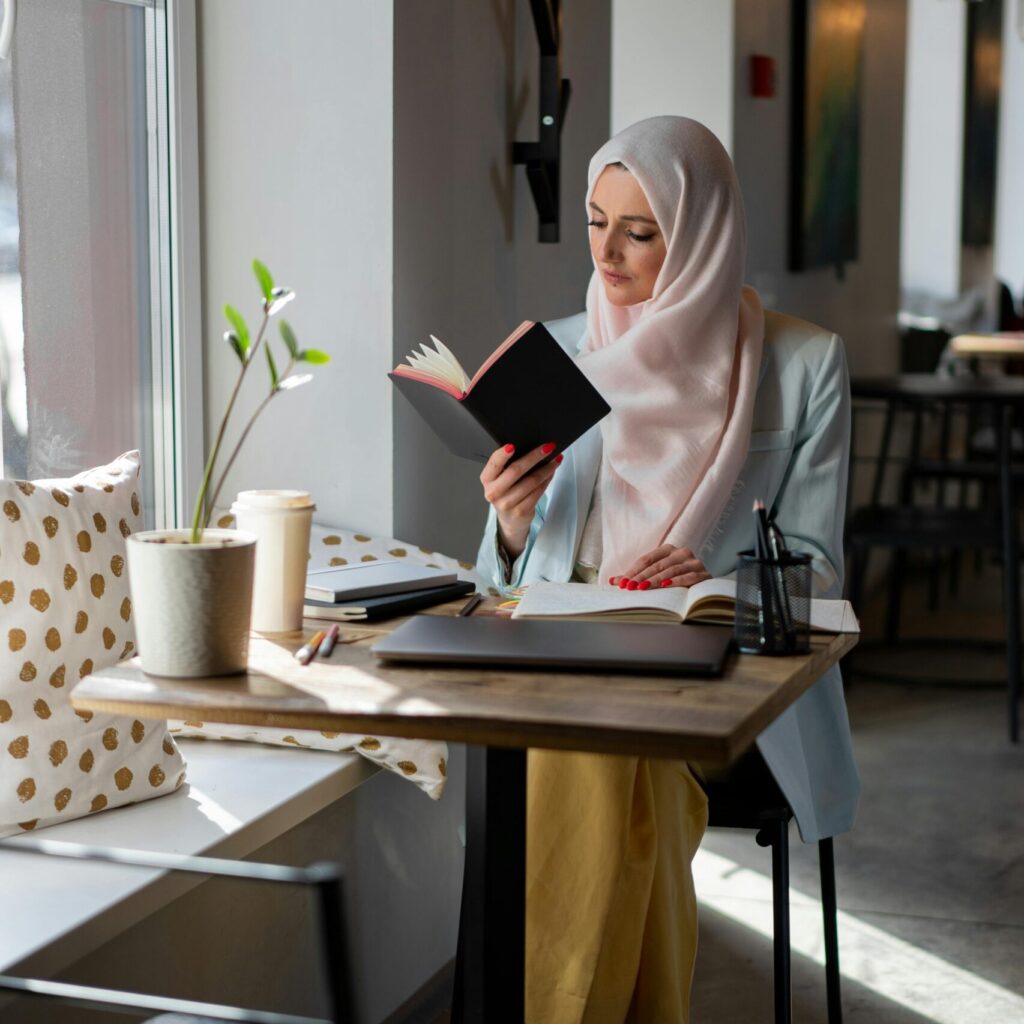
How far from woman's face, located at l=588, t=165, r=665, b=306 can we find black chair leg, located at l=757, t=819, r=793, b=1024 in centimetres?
76

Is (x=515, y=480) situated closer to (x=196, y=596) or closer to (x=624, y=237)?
(x=624, y=237)

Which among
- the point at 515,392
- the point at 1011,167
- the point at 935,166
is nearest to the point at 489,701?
the point at 515,392

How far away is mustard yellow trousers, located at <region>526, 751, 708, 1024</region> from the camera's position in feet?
5.25

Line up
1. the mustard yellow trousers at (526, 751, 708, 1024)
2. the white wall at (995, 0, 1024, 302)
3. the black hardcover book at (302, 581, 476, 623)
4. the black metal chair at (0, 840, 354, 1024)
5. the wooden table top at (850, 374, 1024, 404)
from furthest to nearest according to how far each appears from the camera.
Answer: the white wall at (995, 0, 1024, 302), the wooden table top at (850, 374, 1024, 404), the mustard yellow trousers at (526, 751, 708, 1024), the black hardcover book at (302, 581, 476, 623), the black metal chair at (0, 840, 354, 1024)

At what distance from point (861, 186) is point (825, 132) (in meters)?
0.93

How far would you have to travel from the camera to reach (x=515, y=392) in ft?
4.97

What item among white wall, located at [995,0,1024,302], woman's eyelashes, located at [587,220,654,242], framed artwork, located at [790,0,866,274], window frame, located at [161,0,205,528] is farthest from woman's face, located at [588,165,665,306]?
white wall, located at [995,0,1024,302]

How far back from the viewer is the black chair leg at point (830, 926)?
6.35ft

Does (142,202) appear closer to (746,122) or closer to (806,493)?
(806,493)

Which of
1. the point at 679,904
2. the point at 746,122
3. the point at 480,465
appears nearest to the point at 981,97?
the point at 746,122

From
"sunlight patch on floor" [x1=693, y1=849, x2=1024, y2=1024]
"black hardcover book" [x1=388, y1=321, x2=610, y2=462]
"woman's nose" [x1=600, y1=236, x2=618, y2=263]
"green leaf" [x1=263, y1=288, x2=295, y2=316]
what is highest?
"woman's nose" [x1=600, y1=236, x2=618, y2=263]

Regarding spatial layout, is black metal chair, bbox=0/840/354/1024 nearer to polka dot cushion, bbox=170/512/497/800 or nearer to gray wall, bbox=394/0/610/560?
polka dot cushion, bbox=170/512/497/800

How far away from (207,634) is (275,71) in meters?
1.28

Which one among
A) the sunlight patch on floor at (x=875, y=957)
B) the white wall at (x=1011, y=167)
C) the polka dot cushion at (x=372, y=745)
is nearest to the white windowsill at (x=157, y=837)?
the polka dot cushion at (x=372, y=745)
